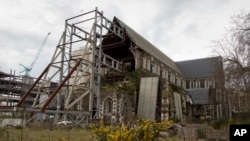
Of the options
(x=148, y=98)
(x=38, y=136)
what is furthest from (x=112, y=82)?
(x=38, y=136)

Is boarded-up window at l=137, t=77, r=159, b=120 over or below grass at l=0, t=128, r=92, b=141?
over

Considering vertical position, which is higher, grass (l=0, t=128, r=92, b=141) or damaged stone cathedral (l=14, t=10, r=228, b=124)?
damaged stone cathedral (l=14, t=10, r=228, b=124)

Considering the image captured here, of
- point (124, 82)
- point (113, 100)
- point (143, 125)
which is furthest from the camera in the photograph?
point (124, 82)

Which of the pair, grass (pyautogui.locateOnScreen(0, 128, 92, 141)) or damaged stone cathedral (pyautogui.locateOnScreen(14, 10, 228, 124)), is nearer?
grass (pyautogui.locateOnScreen(0, 128, 92, 141))

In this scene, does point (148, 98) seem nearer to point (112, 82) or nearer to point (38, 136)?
point (112, 82)

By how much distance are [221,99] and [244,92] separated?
1252 inches

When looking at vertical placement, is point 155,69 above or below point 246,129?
above

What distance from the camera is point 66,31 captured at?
39719mm

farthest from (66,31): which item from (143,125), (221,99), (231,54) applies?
(221,99)

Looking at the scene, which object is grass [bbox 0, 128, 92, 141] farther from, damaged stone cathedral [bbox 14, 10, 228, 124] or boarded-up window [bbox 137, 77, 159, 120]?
boarded-up window [bbox 137, 77, 159, 120]

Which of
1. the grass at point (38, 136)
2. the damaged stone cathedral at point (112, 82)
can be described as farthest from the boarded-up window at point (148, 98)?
the grass at point (38, 136)

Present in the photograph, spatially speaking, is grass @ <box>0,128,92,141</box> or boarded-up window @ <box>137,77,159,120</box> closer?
grass @ <box>0,128,92,141</box>

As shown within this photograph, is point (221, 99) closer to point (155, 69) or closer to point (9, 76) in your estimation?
point (155, 69)

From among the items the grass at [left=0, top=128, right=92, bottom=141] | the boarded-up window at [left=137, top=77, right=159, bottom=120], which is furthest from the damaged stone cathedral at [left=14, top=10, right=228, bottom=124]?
the grass at [left=0, top=128, right=92, bottom=141]
